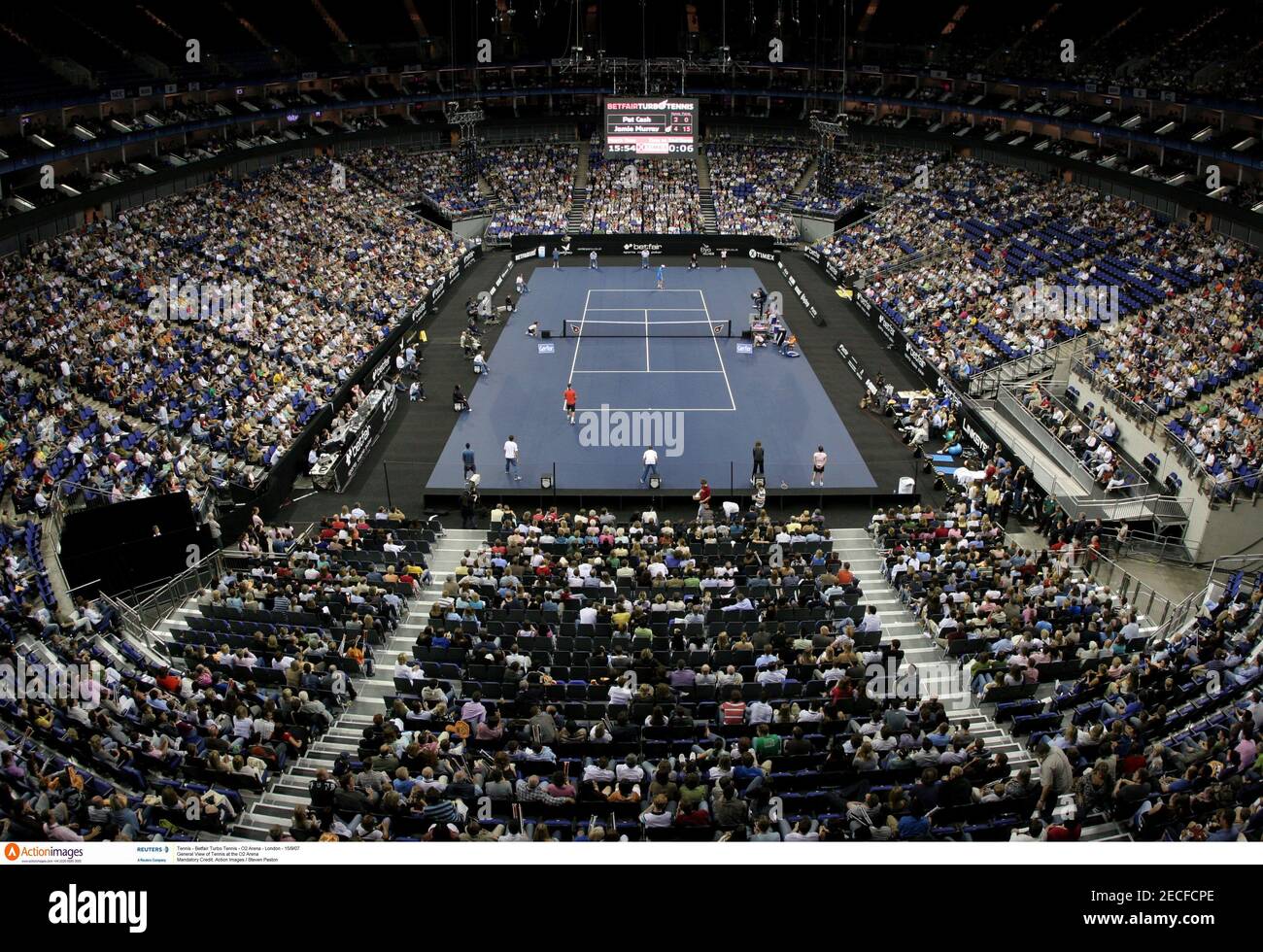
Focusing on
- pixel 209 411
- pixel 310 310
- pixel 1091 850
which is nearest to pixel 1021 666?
pixel 1091 850

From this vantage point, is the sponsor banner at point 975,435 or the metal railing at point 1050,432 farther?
the sponsor banner at point 975,435

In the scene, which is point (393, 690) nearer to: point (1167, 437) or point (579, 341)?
point (1167, 437)

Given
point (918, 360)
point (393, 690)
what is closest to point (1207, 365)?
point (918, 360)

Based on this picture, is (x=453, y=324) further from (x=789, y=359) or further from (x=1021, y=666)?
(x=1021, y=666)

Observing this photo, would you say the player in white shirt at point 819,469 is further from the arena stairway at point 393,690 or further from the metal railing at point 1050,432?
the metal railing at point 1050,432

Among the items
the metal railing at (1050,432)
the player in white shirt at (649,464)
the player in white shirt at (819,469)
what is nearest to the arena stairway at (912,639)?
the player in white shirt at (819,469)
